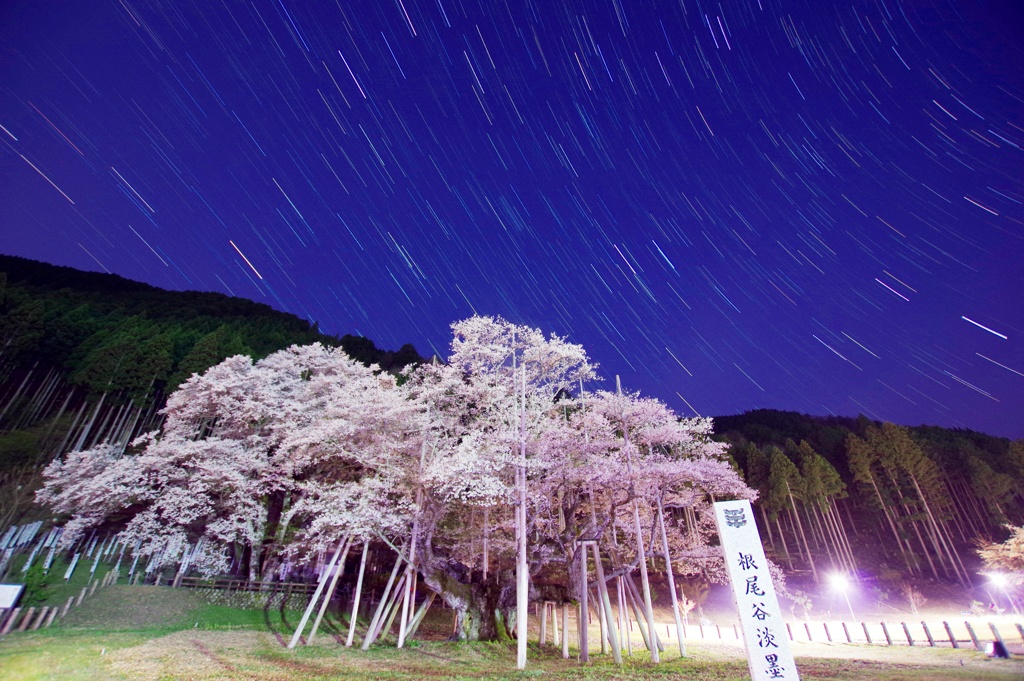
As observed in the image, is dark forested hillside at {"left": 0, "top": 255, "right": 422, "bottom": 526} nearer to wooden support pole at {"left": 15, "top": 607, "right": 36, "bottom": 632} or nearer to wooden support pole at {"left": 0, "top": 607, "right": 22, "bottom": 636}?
wooden support pole at {"left": 0, "top": 607, "right": 22, "bottom": 636}

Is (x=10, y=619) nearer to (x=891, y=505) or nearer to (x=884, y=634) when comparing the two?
(x=884, y=634)

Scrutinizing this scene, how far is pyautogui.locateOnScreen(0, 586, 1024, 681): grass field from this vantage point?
34.7 feet

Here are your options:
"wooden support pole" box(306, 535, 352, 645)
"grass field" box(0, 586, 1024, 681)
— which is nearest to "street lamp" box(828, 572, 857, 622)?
"grass field" box(0, 586, 1024, 681)

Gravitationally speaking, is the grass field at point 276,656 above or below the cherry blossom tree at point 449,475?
below

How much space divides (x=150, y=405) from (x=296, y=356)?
13245 mm

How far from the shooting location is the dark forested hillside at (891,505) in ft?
128

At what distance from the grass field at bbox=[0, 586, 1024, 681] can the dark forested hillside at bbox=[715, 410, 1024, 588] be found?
26647 millimetres

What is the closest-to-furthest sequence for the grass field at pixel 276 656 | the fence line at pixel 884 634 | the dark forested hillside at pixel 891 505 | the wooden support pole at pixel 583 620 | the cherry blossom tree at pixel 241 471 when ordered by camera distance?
the grass field at pixel 276 656, the wooden support pole at pixel 583 620, the cherry blossom tree at pixel 241 471, the fence line at pixel 884 634, the dark forested hillside at pixel 891 505

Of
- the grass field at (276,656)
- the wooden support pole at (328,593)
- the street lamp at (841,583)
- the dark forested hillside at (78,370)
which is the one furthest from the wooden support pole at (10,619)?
the street lamp at (841,583)

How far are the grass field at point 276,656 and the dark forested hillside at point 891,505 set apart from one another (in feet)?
87.4

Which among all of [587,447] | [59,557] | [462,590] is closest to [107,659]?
[462,590]

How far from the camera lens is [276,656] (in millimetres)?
12883

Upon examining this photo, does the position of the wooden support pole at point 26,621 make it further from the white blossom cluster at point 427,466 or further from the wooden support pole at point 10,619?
the white blossom cluster at point 427,466

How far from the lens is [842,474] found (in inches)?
2008
